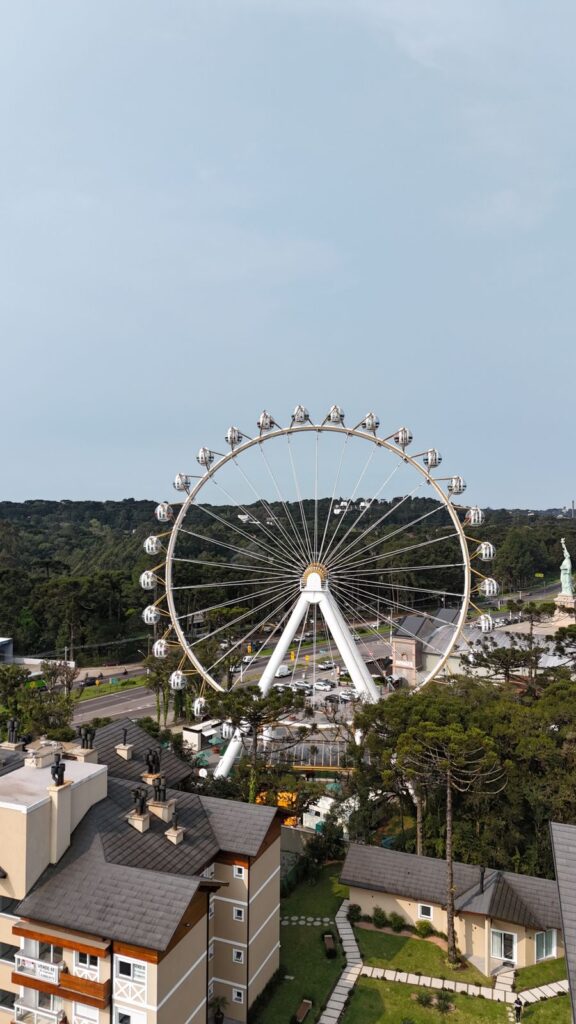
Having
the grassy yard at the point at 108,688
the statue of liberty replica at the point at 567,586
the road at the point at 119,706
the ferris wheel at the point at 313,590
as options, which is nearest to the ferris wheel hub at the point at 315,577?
the ferris wheel at the point at 313,590

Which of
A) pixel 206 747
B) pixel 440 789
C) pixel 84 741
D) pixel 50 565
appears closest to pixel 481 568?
pixel 50 565

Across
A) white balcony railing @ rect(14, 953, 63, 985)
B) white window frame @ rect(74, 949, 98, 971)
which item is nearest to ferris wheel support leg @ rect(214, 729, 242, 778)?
white balcony railing @ rect(14, 953, 63, 985)

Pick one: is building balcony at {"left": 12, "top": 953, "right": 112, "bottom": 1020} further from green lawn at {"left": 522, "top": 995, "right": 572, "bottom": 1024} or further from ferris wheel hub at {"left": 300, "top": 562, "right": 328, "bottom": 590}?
ferris wheel hub at {"left": 300, "top": 562, "right": 328, "bottom": 590}

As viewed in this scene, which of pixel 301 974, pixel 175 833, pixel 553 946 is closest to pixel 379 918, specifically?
pixel 301 974

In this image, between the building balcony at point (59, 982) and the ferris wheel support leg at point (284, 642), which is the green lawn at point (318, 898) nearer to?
the ferris wheel support leg at point (284, 642)

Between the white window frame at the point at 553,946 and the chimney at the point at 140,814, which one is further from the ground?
the chimney at the point at 140,814

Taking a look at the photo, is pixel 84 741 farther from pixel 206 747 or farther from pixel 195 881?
pixel 206 747
